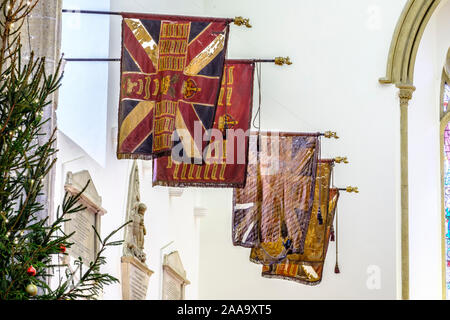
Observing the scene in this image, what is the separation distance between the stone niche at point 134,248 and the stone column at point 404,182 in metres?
6.03

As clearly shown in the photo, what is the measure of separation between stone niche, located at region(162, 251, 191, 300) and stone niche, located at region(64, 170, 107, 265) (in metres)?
3.80

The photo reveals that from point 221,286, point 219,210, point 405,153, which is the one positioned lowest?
point 221,286

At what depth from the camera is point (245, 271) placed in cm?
1697

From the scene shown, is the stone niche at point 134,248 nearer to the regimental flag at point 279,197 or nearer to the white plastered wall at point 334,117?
the regimental flag at point 279,197

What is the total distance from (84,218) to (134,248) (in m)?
2.13

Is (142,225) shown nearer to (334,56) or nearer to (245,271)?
(245,271)

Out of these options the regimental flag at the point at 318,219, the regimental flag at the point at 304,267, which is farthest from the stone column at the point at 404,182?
the regimental flag at the point at 318,219

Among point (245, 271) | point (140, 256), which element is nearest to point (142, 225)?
point (140, 256)

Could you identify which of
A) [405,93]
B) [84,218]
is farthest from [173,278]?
[405,93]

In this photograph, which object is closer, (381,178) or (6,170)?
(6,170)

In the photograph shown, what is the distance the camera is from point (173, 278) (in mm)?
14469

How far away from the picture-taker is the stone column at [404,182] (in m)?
16.6

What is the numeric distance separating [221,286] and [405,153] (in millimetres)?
4027

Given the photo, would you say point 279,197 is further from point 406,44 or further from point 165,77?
point 406,44
